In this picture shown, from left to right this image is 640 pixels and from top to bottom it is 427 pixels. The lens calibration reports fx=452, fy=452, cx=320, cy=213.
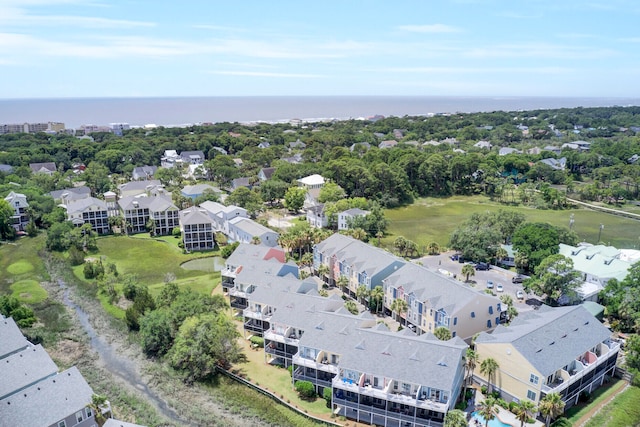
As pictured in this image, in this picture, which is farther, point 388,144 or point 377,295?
point 388,144

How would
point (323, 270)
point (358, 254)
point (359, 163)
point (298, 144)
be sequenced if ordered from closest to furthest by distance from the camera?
point (358, 254) < point (323, 270) < point (359, 163) < point (298, 144)

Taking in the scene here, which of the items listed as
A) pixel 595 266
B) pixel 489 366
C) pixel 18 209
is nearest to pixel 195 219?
pixel 18 209

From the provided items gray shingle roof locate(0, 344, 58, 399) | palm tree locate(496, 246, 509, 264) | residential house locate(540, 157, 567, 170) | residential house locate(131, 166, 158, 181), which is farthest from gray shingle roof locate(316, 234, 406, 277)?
residential house locate(540, 157, 567, 170)

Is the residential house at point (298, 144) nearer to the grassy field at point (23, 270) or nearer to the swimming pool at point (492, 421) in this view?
the grassy field at point (23, 270)

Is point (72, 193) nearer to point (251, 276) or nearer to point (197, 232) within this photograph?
point (197, 232)

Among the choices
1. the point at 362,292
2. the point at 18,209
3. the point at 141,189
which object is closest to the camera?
the point at 362,292

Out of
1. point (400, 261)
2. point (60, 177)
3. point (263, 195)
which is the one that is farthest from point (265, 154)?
point (400, 261)

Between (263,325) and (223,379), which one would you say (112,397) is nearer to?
(223,379)

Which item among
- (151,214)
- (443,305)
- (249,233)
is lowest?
(443,305)
